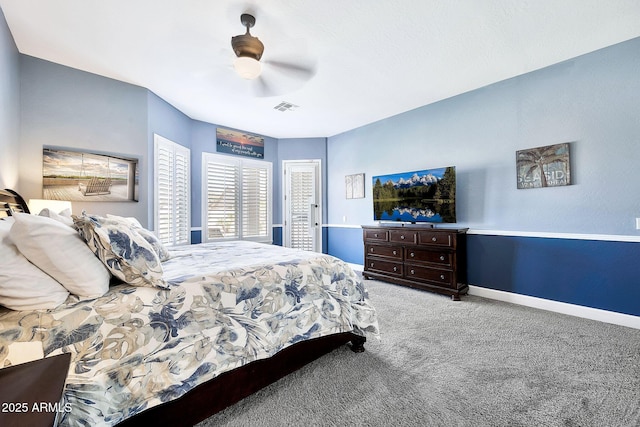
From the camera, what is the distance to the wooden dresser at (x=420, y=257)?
11.3ft

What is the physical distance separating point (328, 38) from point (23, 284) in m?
2.71

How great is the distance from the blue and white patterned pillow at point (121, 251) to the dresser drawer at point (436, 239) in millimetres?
3201

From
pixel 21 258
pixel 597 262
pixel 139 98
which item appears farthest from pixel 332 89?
pixel 597 262

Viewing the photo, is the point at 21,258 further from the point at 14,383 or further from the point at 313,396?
the point at 313,396

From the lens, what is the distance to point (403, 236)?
12.8 feet

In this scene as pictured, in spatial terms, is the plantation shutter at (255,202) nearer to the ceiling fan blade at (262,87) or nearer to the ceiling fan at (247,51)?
the ceiling fan blade at (262,87)

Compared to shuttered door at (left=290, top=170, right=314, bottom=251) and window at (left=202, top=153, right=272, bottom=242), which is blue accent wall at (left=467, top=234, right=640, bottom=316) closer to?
shuttered door at (left=290, top=170, right=314, bottom=251)

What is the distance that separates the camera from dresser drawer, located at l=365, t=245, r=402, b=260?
400 centimetres

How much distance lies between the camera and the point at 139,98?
11.2 feet

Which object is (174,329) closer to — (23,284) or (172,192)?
(23,284)

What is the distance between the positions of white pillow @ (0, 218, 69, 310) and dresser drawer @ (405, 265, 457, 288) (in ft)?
12.0

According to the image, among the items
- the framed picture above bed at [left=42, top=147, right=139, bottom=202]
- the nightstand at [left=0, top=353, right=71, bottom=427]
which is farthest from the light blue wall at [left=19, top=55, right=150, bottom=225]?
the nightstand at [left=0, top=353, right=71, bottom=427]

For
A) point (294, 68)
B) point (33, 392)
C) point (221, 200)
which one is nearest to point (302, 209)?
point (221, 200)

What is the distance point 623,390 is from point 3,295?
132 inches
